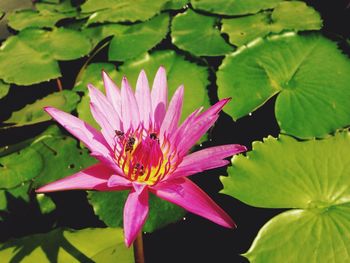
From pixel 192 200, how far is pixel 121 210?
58cm

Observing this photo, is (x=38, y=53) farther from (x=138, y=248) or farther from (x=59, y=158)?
(x=138, y=248)

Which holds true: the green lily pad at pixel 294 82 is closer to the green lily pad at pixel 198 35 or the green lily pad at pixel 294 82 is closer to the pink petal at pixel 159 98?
the green lily pad at pixel 198 35

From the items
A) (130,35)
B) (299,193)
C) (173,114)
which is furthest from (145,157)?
(130,35)

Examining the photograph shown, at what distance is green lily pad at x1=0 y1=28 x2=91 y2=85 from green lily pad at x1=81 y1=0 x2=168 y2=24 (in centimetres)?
20

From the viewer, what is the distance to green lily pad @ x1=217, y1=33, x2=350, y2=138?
1699mm

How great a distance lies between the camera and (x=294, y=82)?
1.86m

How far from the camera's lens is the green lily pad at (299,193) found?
1294 millimetres

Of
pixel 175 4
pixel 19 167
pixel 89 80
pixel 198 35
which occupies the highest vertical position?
pixel 175 4

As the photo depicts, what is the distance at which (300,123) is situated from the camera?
169cm

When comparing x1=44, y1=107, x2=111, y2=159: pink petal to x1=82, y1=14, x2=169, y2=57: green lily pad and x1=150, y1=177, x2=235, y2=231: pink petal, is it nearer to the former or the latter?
x1=150, y1=177, x2=235, y2=231: pink petal

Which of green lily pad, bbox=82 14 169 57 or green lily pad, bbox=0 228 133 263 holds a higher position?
green lily pad, bbox=82 14 169 57

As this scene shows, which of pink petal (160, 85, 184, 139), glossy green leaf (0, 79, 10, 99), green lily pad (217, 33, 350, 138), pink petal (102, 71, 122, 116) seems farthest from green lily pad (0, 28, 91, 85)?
pink petal (160, 85, 184, 139)

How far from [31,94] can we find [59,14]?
746mm

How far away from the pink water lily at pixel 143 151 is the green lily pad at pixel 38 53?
1165mm
